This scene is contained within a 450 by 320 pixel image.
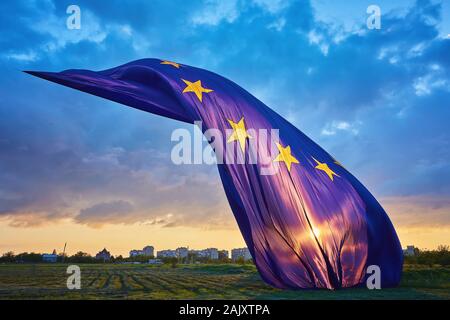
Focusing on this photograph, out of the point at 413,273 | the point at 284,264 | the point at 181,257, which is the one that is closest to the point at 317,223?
the point at 284,264

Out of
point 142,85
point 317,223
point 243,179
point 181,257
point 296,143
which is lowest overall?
point 181,257

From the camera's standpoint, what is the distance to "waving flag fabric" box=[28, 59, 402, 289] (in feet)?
33.9

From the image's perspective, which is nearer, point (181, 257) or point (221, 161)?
point (221, 161)

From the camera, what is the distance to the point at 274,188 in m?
10.6

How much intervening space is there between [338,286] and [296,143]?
423cm

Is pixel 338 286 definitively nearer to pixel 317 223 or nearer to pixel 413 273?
pixel 317 223

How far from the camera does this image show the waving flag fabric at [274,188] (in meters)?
10.3

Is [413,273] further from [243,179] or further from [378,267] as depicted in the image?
[243,179]

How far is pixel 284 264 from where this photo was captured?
404 inches
